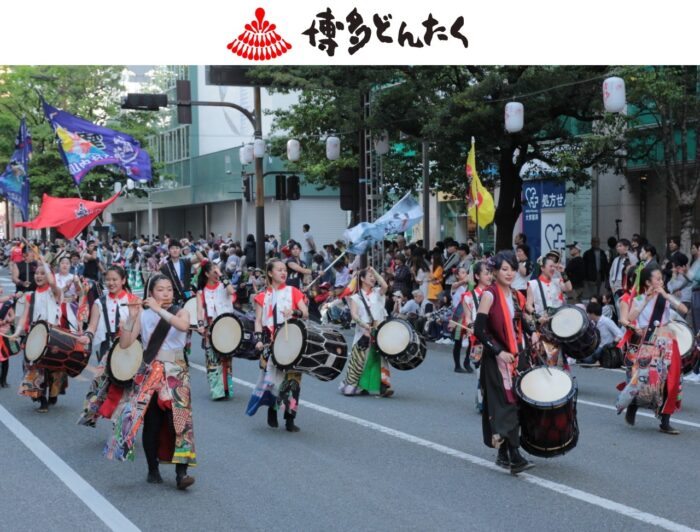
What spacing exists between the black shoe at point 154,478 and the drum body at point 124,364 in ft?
3.34

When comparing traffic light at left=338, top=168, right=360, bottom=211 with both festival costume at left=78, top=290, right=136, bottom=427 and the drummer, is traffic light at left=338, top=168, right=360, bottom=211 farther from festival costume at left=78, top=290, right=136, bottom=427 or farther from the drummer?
festival costume at left=78, top=290, right=136, bottom=427

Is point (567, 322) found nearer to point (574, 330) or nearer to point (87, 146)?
point (574, 330)

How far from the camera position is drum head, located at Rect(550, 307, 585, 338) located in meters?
11.5

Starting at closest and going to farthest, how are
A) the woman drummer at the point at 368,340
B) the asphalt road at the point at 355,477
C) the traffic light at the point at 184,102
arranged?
the asphalt road at the point at 355,477 < the woman drummer at the point at 368,340 < the traffic light at the point at 184,102

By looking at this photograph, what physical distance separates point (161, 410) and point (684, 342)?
17.1 feet

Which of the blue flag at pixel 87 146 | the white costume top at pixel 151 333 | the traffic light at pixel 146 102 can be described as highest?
the traffic light at pixel 146 102

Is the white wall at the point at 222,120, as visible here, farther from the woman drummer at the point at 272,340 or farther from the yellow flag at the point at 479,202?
the woman drummer at the point at 272,340

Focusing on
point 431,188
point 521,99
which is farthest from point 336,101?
point 431,188

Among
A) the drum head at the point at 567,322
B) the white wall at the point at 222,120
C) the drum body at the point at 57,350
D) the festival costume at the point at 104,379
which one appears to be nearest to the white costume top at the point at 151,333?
the festival costume at the point at 104,379

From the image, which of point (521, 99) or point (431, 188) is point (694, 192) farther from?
point (431, 188)

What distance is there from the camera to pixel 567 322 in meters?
11.6

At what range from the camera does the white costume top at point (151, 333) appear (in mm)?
7602

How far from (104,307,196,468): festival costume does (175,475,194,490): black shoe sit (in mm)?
121
